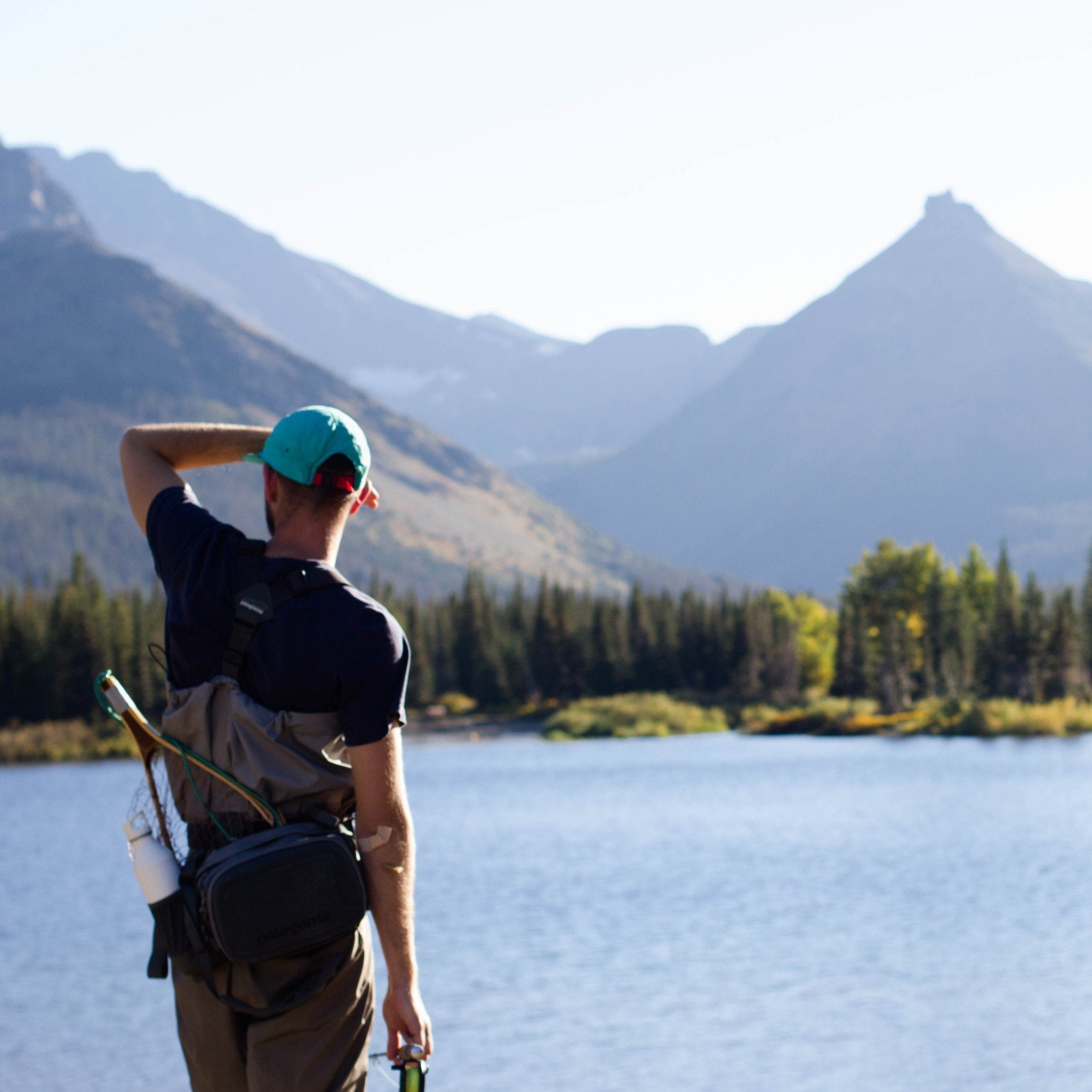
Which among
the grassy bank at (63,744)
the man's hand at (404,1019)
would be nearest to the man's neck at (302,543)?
the man's hand at (404,1019)

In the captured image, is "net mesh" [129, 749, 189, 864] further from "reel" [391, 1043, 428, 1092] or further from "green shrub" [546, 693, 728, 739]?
"green shrub" [546, 693, 728, 739]

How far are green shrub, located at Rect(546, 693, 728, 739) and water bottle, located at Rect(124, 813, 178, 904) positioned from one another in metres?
77.9

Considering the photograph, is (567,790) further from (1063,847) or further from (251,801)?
(251,801)

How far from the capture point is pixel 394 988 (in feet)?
12.4

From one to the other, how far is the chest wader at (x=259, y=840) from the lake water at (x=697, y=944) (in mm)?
11841

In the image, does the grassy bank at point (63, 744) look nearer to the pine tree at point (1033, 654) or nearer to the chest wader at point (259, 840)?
the pine tree at point (1033, 654)

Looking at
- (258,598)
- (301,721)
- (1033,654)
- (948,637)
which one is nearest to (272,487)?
(258,598)

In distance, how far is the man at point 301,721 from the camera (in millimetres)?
3766

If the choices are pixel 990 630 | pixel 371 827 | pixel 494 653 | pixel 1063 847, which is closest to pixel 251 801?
pixel 371 827

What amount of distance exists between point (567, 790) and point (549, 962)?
27.9 meters

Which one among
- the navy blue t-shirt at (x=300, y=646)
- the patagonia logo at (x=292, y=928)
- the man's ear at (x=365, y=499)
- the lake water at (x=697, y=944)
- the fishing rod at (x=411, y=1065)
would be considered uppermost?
the man's ear at (x=365, y=499)

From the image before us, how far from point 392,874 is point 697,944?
19.1 meters

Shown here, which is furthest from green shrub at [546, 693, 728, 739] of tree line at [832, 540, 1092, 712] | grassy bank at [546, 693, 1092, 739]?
tree line at [832, 540, 1092, 712]

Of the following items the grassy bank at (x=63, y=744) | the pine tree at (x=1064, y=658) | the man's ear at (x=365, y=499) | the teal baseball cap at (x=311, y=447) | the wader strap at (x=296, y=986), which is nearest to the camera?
the wader strap at (x=296, y=986)
